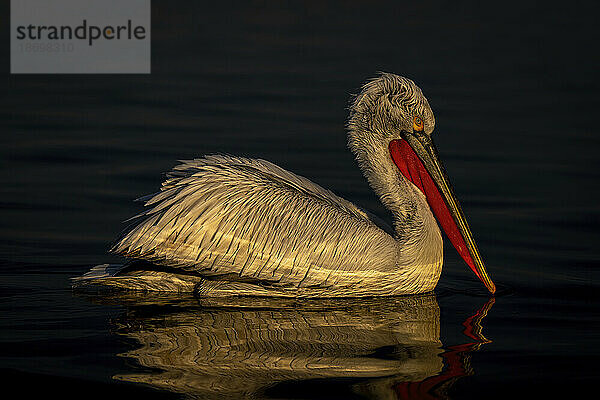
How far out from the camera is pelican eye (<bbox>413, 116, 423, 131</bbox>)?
24.9 ft

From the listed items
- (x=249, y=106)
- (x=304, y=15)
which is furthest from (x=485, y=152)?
(x=304, y=15)

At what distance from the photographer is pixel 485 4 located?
765 inches

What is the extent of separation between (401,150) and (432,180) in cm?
27

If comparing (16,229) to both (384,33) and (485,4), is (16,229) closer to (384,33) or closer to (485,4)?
(384,33)

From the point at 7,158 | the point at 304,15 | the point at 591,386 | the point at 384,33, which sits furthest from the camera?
the point at 304,15

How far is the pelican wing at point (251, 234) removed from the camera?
7.06 metres

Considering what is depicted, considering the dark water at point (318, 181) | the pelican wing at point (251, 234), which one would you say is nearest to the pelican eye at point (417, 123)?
the pelican wing at point (251, 234)

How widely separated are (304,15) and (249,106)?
572cm

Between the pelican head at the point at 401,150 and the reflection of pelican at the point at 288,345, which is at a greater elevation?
the pelican head at the point at 401,150

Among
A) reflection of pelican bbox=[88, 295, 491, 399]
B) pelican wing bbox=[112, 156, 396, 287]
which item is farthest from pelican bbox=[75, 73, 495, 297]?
reflection of pelican bbox=[88, 295, 491, 399]

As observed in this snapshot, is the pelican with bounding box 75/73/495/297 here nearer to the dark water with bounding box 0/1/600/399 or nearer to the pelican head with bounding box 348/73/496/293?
the pelican head with bounding box 348/73/496/293

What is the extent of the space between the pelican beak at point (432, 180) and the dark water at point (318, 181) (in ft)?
1.04

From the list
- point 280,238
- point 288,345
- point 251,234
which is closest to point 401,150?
point 280,238

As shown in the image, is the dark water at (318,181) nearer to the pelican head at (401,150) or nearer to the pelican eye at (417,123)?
the pelican head at (401,150)
